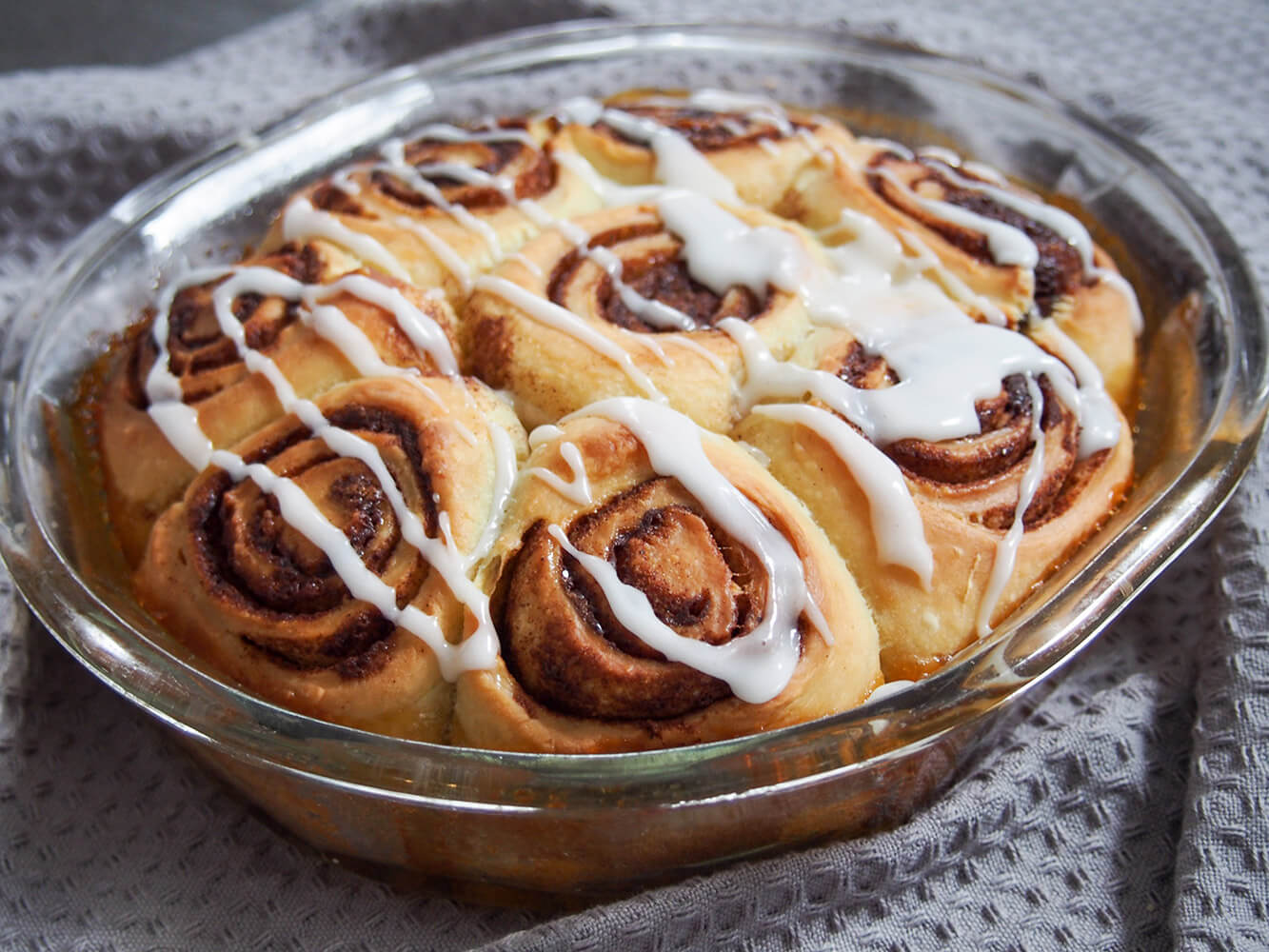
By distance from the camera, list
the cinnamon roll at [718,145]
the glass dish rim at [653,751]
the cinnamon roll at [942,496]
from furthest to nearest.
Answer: the cinnamon roll at [718,145] → the cinnamon roll at [942,496] → the glass dish rim at [653,751]

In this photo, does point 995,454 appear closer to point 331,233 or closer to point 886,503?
point 886,503

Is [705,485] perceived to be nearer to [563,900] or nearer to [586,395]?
[586,395]

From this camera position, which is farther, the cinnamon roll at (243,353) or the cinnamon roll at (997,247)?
the cinnamon roll at (997,247)

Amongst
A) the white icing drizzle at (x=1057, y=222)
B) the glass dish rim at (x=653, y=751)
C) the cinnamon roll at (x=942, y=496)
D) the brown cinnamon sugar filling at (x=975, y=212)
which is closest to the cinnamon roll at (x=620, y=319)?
the cinnamon roll at (x=942, y=496)

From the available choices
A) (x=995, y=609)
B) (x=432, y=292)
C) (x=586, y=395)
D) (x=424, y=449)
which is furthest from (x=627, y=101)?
(x=995, y=609)

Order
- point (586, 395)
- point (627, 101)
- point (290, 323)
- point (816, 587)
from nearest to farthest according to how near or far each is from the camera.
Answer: point (816, 587) → point (586, 395) → point (290, 323) → point (627, 101)

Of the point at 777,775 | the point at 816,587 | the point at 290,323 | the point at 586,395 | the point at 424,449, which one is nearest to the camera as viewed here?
the point at 777,775

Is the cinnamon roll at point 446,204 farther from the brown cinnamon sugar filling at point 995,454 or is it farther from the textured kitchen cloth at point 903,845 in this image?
the textured kitchen cloth at point 903,845
